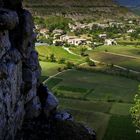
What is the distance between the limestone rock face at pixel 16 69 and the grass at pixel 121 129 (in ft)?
73.7

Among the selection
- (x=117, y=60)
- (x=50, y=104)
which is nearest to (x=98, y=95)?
(x=50, y=104)

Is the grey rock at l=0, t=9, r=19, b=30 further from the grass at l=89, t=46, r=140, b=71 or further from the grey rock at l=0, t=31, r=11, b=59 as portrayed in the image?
the grass at l=89, t=46, r=140, b=71

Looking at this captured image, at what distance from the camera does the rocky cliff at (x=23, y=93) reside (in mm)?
38344

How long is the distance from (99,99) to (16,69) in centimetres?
5472

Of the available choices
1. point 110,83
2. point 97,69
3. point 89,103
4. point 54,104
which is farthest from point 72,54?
point 54,104

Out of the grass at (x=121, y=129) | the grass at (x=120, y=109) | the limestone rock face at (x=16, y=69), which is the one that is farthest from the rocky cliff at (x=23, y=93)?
the grass at (x=120, y=109)

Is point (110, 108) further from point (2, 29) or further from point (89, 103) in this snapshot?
point (2, 29)

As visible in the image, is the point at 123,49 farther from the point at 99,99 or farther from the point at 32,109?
the point at 32,109

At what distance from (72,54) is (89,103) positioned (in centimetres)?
7262

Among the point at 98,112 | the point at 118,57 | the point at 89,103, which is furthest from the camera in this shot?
the point at 118,57

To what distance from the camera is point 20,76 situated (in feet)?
137

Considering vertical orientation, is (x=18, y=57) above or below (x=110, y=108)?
above

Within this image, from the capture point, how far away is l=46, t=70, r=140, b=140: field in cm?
7025

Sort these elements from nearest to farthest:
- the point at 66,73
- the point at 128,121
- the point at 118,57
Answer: the point at 128,121, the point at 66,73, the point at 118,57
